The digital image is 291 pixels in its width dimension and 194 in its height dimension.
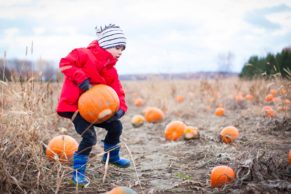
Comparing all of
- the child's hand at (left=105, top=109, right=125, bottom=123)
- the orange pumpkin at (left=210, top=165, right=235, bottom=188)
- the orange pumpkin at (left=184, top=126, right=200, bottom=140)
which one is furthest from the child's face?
the orange pumpkin at (left=184, top=126, right=200, bottom=140)

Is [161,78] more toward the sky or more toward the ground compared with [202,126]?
more toward the sky

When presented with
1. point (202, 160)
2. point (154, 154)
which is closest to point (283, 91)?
point (202, 160)

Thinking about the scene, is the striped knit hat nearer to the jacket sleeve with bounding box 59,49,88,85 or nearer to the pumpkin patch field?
the jacket sleeve with bounding box 59,49,88,85

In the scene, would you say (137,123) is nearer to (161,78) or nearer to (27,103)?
(27,103)

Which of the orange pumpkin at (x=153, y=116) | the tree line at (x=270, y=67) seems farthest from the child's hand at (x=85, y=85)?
the tree line at (x=270, y=67)

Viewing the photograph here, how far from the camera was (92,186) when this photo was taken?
2924 millimetres

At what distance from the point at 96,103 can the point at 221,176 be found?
4.15 ft

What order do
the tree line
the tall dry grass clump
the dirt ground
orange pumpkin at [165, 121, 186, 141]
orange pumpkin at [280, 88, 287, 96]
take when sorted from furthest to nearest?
1. the tree line
2. orange pumpkin at [280, 88, 287, 96]
3. orange pumpkin at [165, 121, 186, 141]
4. the dirt ground
5. the tall dry grass clump

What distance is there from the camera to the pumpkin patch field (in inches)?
105

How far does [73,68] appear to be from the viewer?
2.96 metres

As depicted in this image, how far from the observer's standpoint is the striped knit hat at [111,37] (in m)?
3.22

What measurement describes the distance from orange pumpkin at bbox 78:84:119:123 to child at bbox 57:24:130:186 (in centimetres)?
8

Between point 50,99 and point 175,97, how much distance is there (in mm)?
5607

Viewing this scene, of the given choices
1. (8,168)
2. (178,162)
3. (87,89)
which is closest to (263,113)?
(178,162)
